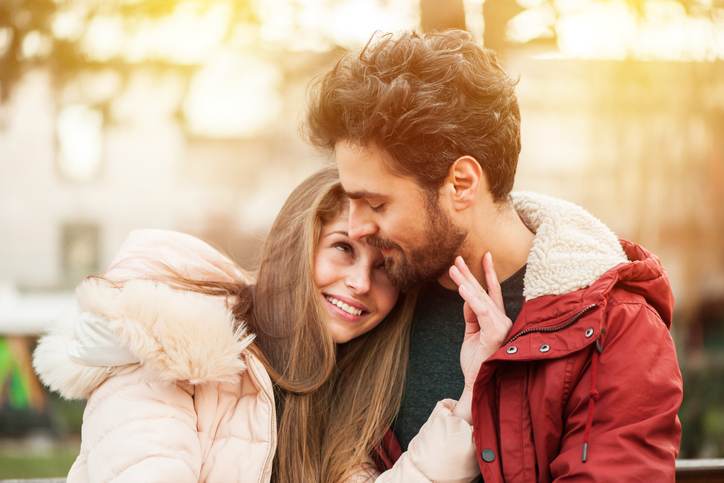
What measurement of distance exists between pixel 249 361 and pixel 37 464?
4.79 m

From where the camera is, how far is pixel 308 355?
304 centimetres

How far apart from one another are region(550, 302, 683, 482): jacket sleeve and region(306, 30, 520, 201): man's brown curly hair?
0.69m

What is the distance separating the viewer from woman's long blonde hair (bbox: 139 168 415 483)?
9.87 ft

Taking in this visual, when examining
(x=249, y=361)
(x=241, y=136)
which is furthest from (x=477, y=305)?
(x=241, y=136)

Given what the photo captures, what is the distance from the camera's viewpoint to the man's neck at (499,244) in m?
2.88

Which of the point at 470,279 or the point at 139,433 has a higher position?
the point at 470,279

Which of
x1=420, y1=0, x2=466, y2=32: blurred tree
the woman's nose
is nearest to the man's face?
the woman's nose

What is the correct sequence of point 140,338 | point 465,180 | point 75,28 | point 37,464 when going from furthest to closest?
point 37,464
point 75,28
point 465,180
point 140,338

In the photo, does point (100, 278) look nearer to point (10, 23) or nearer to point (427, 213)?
point (427, 213)

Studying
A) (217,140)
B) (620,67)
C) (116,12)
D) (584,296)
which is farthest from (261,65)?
(584,296)

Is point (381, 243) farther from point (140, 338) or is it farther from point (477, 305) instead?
point (140, 338)

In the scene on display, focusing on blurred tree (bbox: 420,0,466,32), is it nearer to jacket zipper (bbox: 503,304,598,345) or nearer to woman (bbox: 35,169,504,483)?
woman (bbox: 35,169,504,483)

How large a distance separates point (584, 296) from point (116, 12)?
4152 millimetres

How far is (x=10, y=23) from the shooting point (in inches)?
216
